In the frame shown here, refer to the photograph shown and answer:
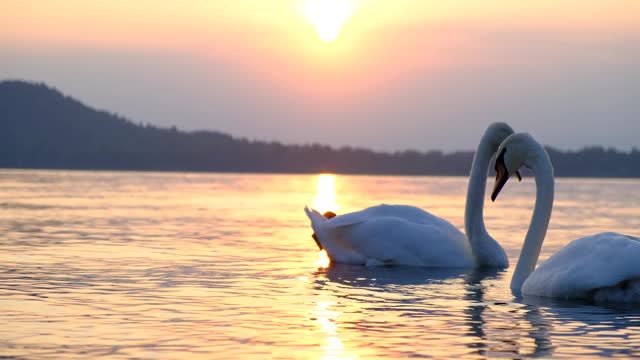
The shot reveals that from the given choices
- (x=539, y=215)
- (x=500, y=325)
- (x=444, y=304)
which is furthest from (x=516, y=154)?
(x=500, y=325)

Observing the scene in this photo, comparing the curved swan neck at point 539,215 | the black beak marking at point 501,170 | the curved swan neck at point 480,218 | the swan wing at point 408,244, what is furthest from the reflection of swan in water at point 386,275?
the black beak marking at point 501,170

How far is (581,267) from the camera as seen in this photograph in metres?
12.1

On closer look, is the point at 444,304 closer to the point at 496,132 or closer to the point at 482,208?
the point at 482,208

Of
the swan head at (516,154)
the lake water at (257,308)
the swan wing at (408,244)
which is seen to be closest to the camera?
the lake water at (257,308)

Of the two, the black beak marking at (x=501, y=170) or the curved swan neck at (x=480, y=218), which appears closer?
the black beak marking at (x=501, y=170)

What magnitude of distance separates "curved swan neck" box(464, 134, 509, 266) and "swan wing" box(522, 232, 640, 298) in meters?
3.66

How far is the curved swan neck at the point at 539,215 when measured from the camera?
13.7 m

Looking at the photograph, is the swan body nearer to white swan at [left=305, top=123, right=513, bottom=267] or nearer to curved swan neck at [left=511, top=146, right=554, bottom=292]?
white swan at [left=305, top=123, right=513, bottom=267]

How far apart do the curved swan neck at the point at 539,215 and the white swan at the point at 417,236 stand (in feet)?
8.40

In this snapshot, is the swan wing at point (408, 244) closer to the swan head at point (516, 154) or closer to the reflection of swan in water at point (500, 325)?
the swan head at point (516, 154)

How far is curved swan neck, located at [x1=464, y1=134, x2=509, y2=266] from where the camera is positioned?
1664 cm

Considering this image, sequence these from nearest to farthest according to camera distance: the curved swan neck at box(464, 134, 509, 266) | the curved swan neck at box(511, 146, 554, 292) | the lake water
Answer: the lake water, the curved swan neck at box(511, 146, 554, 292), the curved swan neck at box(464, 134, 509, 266)

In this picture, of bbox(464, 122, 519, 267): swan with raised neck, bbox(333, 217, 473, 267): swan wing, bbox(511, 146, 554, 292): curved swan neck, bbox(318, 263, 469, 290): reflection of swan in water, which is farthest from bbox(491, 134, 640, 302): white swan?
bbox(464, 122, 519, 267): swan with raised neck

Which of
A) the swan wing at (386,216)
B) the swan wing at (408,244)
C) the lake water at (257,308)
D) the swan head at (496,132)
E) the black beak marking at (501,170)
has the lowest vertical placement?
the lake water at (257,308)
